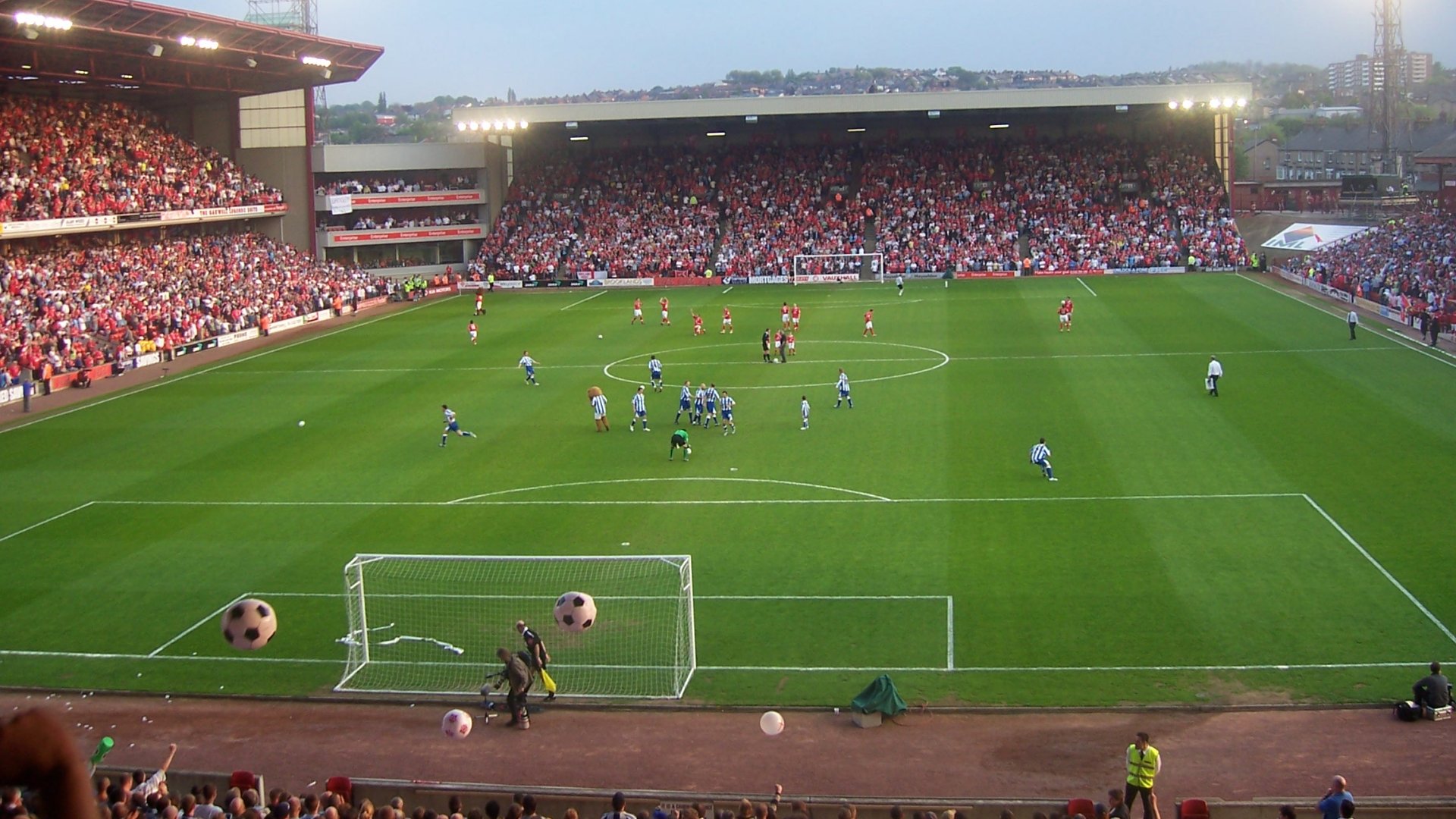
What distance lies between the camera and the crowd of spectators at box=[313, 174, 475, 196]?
256ft

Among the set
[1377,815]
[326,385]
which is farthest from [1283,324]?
[1377,815]

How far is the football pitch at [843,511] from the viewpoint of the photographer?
22.1 m

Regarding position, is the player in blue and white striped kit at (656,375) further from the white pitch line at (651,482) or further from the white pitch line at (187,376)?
the white pitch line at (187,376)

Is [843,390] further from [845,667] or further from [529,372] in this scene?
[845,667]

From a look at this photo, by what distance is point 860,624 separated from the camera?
23.2 meters

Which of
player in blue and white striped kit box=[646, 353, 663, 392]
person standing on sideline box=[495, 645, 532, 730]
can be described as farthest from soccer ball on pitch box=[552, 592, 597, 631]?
player in blue and white striped kit box=[646, 353, 663, 392]

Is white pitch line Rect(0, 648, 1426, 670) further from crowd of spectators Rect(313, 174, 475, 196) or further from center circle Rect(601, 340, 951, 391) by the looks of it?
crowd of spectators Rect(313, 174, 475, 196)

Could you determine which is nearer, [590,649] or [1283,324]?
[590,649]

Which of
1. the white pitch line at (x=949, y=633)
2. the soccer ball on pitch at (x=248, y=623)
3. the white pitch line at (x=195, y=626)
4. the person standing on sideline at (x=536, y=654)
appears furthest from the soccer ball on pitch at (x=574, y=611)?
the white pitch line at (x=195, y=626)

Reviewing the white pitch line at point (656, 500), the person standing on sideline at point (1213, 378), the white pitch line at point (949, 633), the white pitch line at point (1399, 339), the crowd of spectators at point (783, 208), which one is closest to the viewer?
the white pitch line at point (949, 633)

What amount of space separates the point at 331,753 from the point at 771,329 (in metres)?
38.7

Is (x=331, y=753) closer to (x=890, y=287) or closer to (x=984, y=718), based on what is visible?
(x=984, y=718)

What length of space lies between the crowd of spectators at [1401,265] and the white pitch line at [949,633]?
105 ft

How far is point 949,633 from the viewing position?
22703mm
